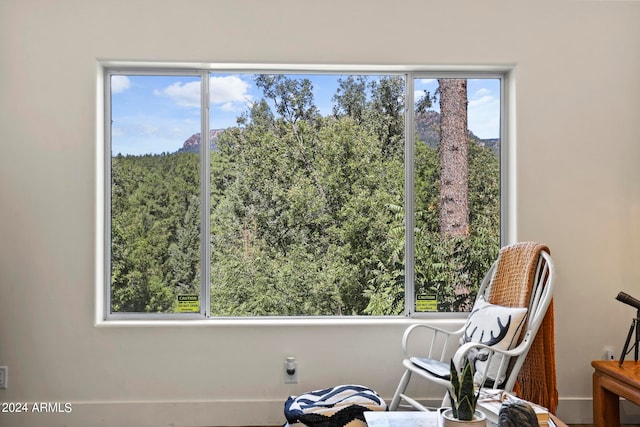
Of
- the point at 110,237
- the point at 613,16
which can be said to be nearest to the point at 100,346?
the point at 110,237

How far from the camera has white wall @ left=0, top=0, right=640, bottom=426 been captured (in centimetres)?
324

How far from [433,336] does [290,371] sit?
868 mm

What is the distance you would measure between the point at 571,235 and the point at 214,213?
216cm

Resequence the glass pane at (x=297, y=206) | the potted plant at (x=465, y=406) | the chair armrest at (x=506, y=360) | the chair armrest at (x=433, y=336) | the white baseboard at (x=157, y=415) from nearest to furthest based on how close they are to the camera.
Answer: the potted plant at (x=465, y=406) < the chair armrest at (x=506, y=360) < the chair armrest at (x=433, y=336) < the white baseboard at (x=157, y=415) < the glass pane at (x=297, y=206)

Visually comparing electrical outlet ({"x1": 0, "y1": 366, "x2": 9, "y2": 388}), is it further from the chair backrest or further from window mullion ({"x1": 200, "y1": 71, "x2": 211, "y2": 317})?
the chair backrest

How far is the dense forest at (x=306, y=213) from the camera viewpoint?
11.2ft

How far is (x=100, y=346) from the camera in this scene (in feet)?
10.7

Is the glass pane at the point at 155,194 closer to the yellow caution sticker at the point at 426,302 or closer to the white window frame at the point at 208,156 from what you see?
the white window frame at the point at 208,156

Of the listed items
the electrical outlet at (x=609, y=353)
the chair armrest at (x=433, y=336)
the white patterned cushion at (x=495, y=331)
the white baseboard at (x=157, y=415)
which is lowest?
the white baseboard at (x=157, y=415)

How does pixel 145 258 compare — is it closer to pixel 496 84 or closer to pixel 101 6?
pixel 101 6

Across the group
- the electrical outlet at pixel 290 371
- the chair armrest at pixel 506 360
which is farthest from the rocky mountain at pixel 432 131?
the electrical outlet at pixel 290 371

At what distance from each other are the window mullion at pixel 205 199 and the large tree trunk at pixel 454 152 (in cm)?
145

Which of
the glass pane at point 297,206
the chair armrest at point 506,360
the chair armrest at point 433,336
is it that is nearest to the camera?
the chair armrest at point 506,360

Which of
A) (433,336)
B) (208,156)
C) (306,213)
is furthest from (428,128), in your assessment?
(208,156)
